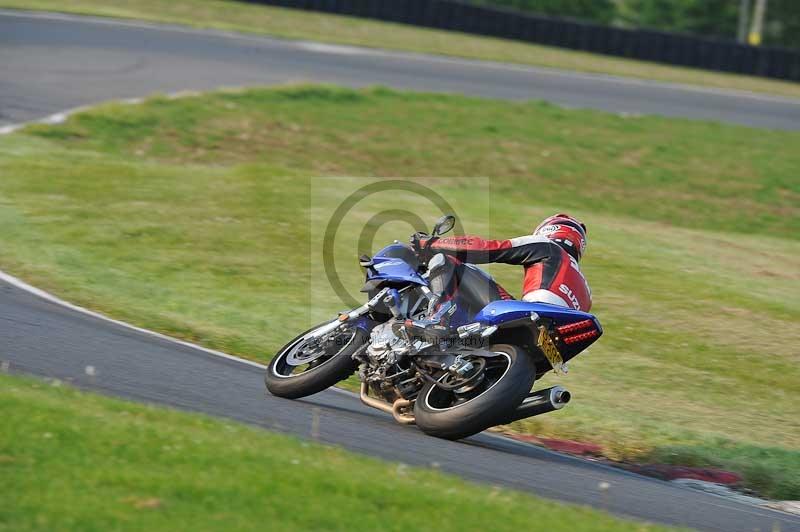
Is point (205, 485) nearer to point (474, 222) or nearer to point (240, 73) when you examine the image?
point (474, 222)

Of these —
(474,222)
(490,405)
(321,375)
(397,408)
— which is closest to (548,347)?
(490,405)

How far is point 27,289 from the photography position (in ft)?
33.6

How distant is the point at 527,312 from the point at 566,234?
96cm

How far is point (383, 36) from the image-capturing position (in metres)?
29.9

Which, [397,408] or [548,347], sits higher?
[548,347]

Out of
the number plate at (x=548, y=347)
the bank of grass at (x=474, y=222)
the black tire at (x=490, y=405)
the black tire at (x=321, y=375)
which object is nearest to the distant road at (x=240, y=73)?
the bank of grass at (x=474, y=222)

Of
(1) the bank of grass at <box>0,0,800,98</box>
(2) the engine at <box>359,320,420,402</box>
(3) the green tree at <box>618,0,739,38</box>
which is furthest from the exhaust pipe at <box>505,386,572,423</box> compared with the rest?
(3) the green tree at <box>618,0,739,38</box>

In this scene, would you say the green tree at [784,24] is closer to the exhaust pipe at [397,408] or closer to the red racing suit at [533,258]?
the red racing suit at [533,258]

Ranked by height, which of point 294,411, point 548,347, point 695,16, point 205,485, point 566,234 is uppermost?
point 695,16

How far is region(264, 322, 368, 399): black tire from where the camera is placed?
7.33 meters

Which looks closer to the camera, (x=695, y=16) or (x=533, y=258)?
(x=533, y=258)

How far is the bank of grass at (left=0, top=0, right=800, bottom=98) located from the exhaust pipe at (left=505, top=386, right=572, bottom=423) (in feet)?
73.7

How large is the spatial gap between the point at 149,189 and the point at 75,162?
5.46 feet

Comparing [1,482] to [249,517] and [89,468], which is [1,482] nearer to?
[89,468]
